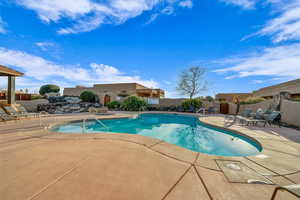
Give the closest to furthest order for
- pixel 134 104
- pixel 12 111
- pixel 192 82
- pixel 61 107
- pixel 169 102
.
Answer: pixel 12 111 → pixel 61 107 → pixel 134 104 → pixel 169 102 → pixel 192 82

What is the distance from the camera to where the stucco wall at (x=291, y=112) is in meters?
6.39

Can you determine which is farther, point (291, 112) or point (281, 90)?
point (281, 90)

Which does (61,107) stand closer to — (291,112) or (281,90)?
(291,112)

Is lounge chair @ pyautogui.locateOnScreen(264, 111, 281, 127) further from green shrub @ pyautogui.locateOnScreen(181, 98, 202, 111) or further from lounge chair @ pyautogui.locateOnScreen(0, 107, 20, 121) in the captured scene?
lounge chair @ pyautogui.locateOnScreen(0, 107, 20, 121)

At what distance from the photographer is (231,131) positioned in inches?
226

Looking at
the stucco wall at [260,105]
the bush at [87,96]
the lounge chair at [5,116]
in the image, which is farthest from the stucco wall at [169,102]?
the lounge chair at [5,116]

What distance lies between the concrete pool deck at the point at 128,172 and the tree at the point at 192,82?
60.1 feet

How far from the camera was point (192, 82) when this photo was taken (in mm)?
20812

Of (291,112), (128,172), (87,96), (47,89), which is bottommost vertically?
(128,172)

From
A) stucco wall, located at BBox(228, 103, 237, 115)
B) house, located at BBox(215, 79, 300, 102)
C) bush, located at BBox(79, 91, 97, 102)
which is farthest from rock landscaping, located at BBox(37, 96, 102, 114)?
house, located at BBox(215, 79, 300, 102)

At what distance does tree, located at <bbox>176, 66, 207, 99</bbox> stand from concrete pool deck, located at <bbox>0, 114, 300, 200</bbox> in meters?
18.3

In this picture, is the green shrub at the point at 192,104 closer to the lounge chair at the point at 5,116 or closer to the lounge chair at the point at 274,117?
the lounge chair at the point at 274,117

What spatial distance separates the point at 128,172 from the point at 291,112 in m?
9.61

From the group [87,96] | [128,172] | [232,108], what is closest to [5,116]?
[128,172]
